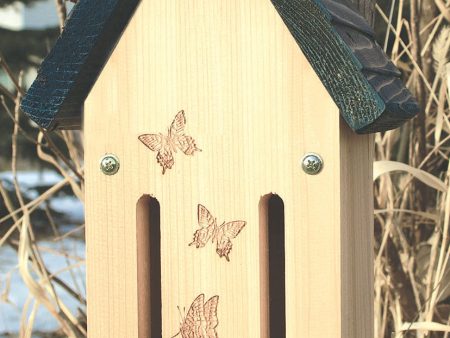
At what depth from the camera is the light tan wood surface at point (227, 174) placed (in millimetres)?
963

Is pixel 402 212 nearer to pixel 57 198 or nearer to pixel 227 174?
pixel 227 174

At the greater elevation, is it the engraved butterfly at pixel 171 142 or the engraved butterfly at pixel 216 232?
the engraved butterfly at pixel 171 142

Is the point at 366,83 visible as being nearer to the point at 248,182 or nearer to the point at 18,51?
the point at 248,182

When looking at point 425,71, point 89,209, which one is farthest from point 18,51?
point 89,209

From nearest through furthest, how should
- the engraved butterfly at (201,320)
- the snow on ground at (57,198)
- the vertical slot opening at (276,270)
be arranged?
the engraved butterfly at (201,320) → the vertical slot opening at (276,270) → the snow on ground at (57,198)

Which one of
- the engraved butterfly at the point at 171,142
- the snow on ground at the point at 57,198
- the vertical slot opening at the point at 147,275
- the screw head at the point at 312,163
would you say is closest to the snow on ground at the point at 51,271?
the snow on ground at the point at 57,198

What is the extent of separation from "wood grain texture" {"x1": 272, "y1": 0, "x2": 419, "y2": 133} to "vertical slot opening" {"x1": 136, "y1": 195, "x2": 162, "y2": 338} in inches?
10.8

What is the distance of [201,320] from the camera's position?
1031 millimetres

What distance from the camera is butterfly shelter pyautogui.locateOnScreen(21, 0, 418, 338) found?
37.6 inches

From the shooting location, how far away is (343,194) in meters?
0.97

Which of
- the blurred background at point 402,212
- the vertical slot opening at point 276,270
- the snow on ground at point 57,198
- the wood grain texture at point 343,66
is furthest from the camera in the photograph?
the snow on ground at point 57,198

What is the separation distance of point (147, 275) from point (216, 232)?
0.12 m

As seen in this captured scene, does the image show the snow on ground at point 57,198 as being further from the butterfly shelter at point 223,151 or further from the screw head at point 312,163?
the screw head at point 312,163

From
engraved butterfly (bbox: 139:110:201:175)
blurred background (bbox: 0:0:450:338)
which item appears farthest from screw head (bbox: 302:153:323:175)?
blurred background (bbox: 0:0:450:338)
